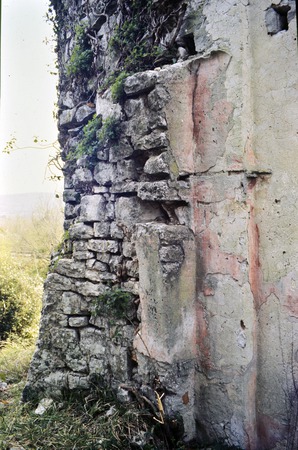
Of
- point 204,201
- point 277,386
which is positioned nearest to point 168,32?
point 204,201

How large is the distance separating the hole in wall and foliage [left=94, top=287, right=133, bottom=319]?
7.27 feet

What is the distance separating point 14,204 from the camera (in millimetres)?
19812

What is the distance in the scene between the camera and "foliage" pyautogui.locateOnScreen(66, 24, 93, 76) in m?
3.69

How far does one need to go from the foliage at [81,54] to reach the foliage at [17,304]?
458 centimetres

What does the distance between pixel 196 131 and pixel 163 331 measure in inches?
59.8

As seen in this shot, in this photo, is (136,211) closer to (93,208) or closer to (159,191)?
(159,191)

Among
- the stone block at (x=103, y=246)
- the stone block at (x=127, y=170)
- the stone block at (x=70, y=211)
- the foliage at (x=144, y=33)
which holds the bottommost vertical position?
the stone block at (x=103, y=246)

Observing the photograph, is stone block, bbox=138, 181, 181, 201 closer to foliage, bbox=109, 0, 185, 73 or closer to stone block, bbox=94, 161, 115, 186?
stone block, bbox=94, 161, 115, 186

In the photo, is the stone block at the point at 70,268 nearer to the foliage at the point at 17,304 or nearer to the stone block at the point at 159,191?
the stone block at the point at 159,191

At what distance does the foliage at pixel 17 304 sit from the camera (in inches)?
259

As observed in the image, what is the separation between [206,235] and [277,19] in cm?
155

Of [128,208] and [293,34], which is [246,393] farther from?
[293,34]

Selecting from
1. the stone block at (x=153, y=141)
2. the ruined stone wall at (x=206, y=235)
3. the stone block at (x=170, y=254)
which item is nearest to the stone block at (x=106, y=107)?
the ruined stone wall at (x=206, y=235)

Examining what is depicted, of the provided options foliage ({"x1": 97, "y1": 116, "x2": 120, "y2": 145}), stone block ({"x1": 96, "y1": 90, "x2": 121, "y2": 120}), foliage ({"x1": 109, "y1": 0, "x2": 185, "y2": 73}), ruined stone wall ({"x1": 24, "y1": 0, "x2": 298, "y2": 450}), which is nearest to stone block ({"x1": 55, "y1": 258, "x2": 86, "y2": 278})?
ruined stone wall ({"x1": 24, "y1": 0, "x2": 298, "y2": 450})
